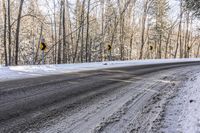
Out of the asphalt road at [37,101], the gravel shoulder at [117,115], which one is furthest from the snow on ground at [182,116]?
the asphalt road at [37,101]

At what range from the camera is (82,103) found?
547 centimetres

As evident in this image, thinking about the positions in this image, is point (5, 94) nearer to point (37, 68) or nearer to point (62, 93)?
point (62, 93)

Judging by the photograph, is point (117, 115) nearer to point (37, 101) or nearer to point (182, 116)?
point (182, 116)

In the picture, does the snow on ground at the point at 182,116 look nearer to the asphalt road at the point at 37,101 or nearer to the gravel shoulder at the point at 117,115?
the gravel shoulder at the point at 117,115

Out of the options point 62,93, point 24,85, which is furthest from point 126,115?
point 24,85

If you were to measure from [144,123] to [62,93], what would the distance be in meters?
2.73

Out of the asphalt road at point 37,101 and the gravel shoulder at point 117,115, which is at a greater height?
the asphalt road at point 37,101

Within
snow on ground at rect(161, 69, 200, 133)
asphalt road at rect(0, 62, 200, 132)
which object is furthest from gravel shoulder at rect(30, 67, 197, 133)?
asphalt road at rect(0, 62, 200, 132)

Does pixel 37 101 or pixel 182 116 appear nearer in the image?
pixel 182 116

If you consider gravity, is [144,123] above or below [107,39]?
below

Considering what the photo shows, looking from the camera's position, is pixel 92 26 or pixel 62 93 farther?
pixel 92 26

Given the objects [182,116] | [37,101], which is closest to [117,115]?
[182,116]

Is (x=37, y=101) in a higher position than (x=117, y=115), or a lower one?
higher

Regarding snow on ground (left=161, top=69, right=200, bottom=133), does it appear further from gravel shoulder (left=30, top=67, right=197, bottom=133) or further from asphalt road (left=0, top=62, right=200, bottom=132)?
asphalt road (left=0, top=62, right=200, bottom=132)
